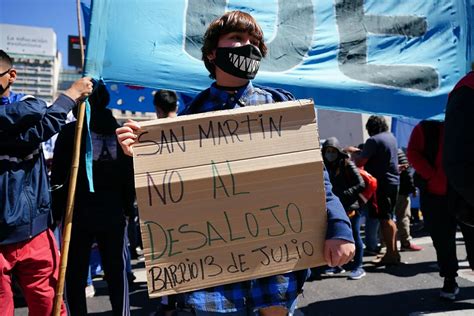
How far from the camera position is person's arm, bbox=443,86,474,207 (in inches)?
69.7

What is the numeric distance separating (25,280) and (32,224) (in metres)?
0.31

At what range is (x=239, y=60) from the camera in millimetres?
1721

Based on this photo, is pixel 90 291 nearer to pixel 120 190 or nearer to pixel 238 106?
pixel 120 190

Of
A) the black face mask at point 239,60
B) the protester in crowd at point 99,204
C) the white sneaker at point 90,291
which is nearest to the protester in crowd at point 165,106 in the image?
the protester in crowd at point 99,204

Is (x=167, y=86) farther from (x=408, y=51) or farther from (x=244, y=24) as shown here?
(x=408, y=51)

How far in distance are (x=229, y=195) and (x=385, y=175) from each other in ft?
14.3

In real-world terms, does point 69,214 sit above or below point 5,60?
below

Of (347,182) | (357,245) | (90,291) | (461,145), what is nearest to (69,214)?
(461,145)

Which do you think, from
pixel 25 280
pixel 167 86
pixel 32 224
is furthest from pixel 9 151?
pixel 167 86

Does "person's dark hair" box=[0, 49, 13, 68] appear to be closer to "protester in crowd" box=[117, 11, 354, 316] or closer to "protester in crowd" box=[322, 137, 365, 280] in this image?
"protester in crowd" box=[117, 11, 354, 316]

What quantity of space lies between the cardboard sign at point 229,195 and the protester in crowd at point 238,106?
0.06 metres

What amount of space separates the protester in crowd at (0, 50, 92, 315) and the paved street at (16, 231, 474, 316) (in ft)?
6.25

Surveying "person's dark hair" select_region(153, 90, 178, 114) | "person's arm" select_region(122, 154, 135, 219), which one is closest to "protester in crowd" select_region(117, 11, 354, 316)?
"person's arm" select_region(122, 154, 135, 219)

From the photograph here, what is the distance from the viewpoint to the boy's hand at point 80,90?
2.20 meters
